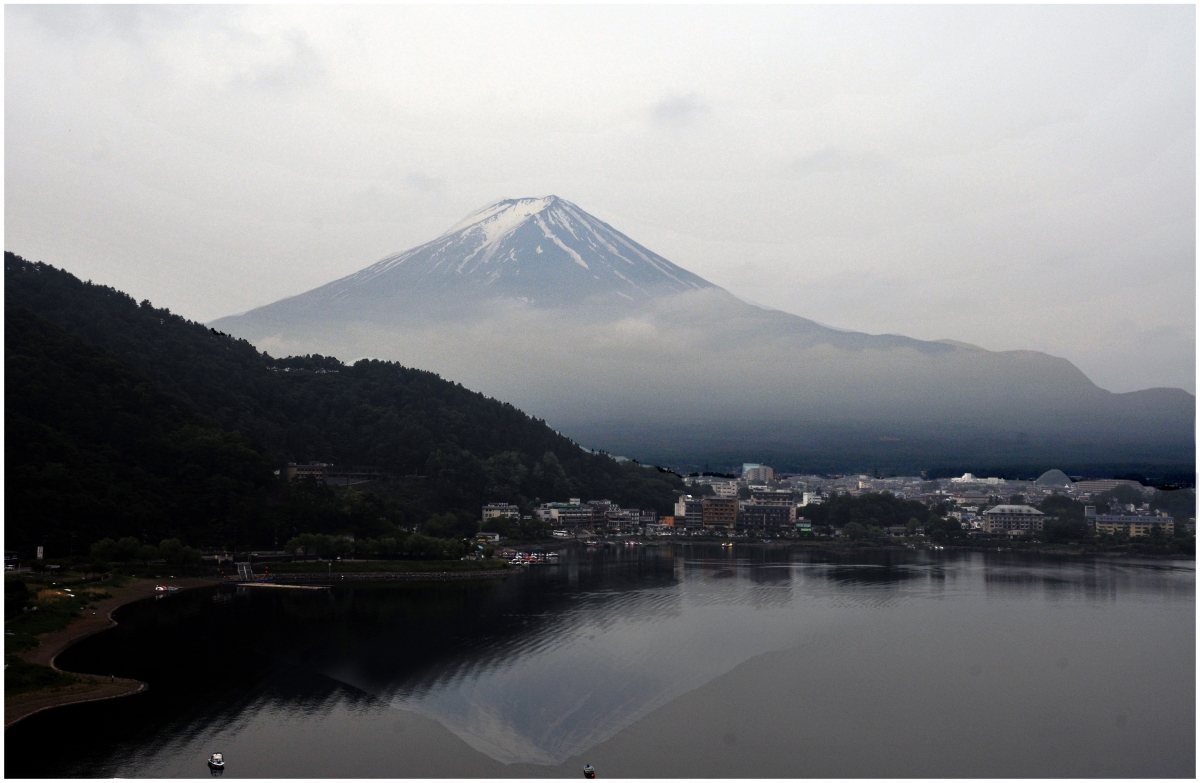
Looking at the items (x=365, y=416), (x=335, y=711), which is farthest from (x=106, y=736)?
(x=365, y=416)

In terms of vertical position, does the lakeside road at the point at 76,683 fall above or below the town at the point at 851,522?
below

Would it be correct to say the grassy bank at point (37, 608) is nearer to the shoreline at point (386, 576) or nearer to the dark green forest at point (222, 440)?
the dark green forest at point (222, 440)

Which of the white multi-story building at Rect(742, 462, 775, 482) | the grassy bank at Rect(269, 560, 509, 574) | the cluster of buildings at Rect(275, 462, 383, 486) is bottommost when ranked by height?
the grassy bank at Rect(269, 560, 509, 574)

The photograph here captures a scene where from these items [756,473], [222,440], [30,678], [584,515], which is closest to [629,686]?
[30,678]

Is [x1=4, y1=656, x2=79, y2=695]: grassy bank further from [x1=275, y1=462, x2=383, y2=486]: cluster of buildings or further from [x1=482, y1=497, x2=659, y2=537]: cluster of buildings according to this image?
[x1=482, y1=497, x2=659, y2=537]: cluster of buildings

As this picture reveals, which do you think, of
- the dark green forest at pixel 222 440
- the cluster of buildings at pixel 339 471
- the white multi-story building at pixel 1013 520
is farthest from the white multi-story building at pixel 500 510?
the white multi-story building at pixel 1013 520

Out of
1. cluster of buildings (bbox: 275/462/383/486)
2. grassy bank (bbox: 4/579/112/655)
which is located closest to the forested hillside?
grassy bank (bbox: 4/579/112/655)

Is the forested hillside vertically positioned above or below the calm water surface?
above

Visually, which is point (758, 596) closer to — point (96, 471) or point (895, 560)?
point (895, 560)
